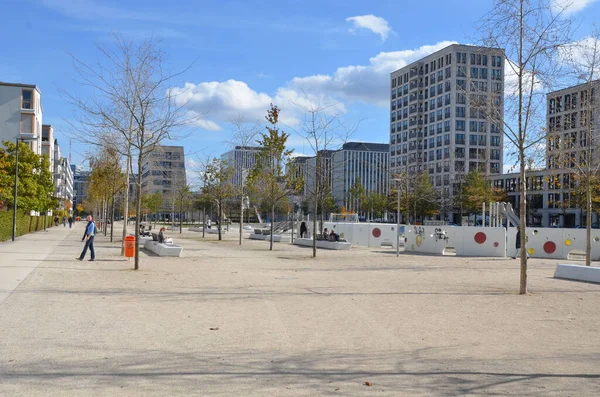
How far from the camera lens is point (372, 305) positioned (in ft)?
38.0

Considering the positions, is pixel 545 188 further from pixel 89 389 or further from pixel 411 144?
pixel 89 389

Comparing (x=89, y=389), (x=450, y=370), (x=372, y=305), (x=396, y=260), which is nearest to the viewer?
(x=89, y=389)

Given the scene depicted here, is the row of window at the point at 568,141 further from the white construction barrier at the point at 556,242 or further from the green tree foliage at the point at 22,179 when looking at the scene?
the green tree foliage at the point at 22,179

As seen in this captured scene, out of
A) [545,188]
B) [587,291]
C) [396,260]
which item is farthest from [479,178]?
[587,291]

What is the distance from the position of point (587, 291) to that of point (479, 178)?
195 feet

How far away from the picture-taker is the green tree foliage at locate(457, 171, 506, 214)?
6831 centimetres

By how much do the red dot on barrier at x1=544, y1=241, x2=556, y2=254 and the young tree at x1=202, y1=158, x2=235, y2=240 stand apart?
21960 mm

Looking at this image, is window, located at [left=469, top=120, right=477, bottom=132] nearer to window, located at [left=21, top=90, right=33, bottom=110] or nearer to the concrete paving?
window, located at [left=21, top=90, right=33, bottom=110]

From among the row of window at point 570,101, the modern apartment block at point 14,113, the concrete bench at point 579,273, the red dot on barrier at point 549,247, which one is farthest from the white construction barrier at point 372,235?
the modern apartment block at point 14,113

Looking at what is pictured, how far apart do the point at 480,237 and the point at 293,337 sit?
885 inches

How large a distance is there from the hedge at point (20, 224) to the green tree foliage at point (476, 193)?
46.1 m

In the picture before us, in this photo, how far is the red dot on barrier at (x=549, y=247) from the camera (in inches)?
1125

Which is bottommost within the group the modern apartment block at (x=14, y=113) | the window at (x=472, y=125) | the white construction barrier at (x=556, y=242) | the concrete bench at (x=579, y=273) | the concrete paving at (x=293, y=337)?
the concrete paving at (x=293, y=337)

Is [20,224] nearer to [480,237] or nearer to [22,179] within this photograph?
[22,179]
